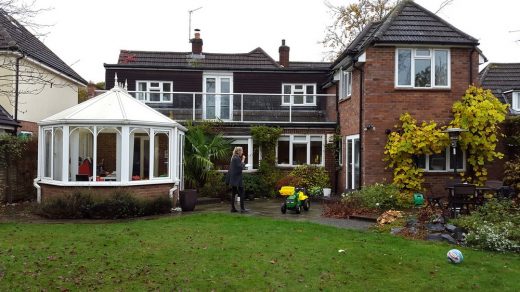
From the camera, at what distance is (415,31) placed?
14.9m

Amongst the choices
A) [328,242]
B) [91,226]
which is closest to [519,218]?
[328,242]

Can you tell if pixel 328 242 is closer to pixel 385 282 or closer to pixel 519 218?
pixel 385 282

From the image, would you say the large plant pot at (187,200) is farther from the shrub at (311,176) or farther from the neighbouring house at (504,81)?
the neighbouring house at (504,81)

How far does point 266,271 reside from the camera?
23.3 feet

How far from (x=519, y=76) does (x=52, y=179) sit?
748 inches

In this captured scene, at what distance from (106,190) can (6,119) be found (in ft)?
16.8

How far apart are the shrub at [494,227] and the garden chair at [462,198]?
49 centimetres

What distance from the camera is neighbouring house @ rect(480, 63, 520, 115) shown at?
19.2m

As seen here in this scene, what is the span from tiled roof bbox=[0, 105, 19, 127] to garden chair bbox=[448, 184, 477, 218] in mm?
13164

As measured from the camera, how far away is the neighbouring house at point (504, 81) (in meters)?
19.2

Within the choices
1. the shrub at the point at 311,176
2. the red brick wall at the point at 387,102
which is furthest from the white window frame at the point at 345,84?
the shrub at the point at 311,176

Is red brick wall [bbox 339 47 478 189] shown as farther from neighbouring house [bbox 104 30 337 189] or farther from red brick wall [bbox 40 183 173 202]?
red brick wall [bbox 40 183 173 202]

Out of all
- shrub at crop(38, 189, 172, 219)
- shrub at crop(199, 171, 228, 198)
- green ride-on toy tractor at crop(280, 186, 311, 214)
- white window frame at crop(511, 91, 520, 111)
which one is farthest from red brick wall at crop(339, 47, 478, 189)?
shrub at crop(38, 189, 172, 219)

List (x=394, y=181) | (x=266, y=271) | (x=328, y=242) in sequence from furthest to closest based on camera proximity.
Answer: (x=394, y=181)
(x=328, y=242)
(x=266, y=271)
